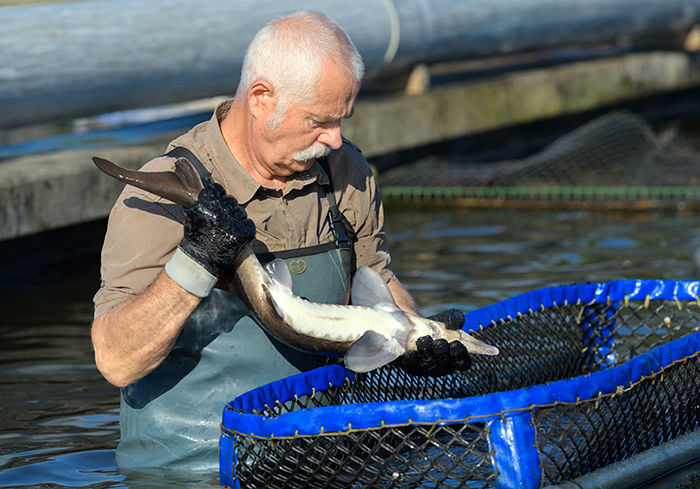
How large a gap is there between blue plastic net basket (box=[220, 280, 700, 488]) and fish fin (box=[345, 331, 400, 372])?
0.13 m

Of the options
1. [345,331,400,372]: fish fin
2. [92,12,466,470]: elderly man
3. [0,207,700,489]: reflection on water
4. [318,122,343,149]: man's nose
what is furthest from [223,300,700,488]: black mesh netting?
[318,122,343,149]: man's nose

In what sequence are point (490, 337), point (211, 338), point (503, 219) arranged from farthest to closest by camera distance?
point (503, 219) < point (490, 337) < point (211, 338)

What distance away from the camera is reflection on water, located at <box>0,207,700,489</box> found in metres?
3.68

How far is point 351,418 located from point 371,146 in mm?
5688

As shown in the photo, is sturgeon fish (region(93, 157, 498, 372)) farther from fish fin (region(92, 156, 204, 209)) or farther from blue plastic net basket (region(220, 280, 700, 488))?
blue plastic net basket (region(220, 280, 700, 488))

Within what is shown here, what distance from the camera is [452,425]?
2.96 meters


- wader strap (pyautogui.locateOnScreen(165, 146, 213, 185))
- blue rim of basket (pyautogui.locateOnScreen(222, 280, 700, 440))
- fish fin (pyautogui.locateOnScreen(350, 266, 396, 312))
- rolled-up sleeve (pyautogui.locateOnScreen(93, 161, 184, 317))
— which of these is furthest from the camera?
fish fin (pyautogui.locateOnScreen(350, 266, 396, 312))

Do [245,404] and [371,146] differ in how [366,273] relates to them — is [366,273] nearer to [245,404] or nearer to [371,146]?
[245,404]

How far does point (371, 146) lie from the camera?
322 inches

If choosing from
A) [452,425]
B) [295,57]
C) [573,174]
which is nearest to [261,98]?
[295,57]

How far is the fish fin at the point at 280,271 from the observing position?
9.83 feet

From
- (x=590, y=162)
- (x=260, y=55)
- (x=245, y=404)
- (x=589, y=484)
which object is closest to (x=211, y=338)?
(x=245, y=404)

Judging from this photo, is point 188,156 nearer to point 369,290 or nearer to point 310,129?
point 310,129

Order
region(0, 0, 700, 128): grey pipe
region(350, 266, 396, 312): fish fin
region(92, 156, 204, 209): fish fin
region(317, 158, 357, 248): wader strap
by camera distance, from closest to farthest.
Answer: region(92, 156, 204, 209): fish fin
region(350, 266, 396, 312): fish fin
region(317, 158, 357, 248): wader strap
region(0, 0, 700, 128): grey pipe
